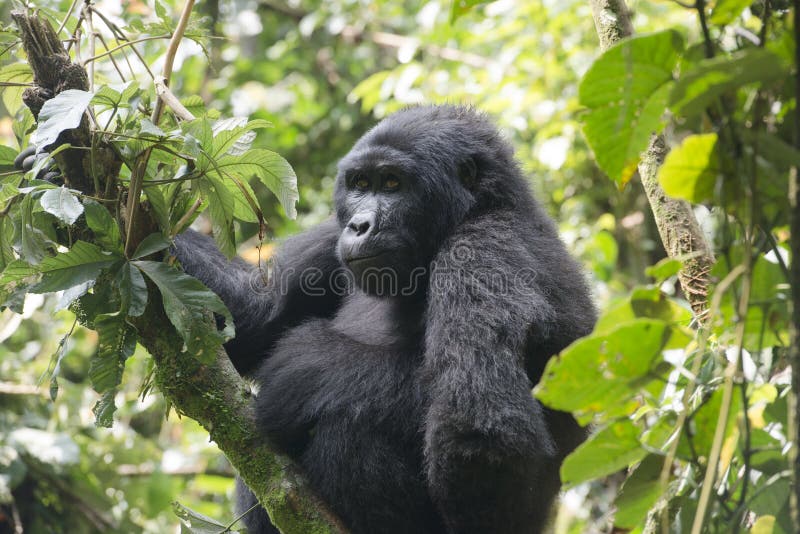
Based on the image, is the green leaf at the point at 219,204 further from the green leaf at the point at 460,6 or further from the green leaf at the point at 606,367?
the green leaf at the point at 606,367

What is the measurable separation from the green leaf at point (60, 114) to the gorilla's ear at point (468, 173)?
6.47 feet

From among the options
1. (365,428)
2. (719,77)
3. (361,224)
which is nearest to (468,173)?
(361,224)

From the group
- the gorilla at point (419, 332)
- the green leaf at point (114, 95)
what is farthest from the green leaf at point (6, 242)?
the gorilla at point (419, 332)

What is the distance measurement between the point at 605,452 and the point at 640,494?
0.38 meters

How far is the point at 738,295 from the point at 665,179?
0.29 m

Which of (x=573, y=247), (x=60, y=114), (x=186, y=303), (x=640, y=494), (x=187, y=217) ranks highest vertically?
(x=60, y=114)

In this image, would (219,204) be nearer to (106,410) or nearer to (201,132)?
(201,132)

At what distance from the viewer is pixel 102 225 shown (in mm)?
2842

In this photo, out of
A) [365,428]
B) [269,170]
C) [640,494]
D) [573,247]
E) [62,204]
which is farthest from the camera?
[573,247]

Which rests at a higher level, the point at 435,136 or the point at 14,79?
the point at 14,79

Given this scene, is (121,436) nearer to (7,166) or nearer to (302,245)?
(302,245)

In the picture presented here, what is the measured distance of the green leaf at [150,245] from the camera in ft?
9.56

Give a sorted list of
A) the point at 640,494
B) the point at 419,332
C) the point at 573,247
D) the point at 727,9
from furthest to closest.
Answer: the point at 573,247
the point at 419,332
the point at 640,494
the point at 727,9

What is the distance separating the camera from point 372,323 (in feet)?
13.6
